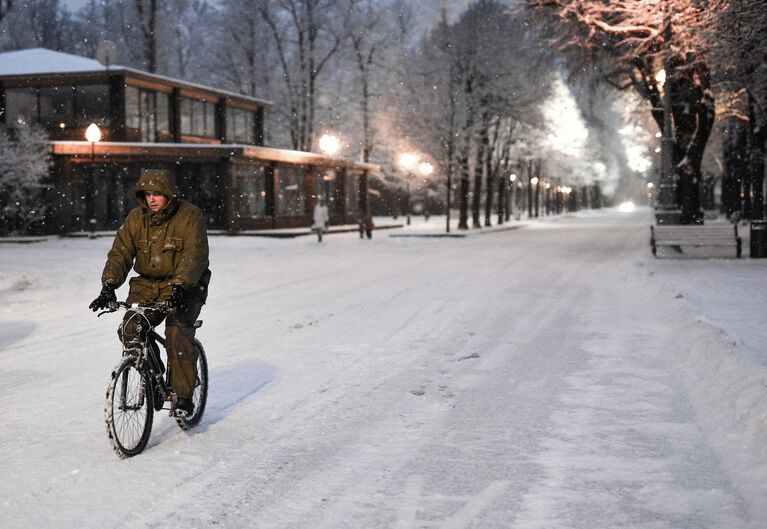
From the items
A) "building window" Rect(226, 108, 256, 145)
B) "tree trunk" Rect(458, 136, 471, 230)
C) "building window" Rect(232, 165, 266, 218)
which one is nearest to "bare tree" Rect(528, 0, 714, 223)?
"tree trunk" Rect(458, 136, 471, 230)

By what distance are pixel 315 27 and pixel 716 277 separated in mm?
39542

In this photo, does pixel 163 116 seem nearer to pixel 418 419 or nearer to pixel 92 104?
pixel 92 104

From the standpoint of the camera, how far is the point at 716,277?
49.5 feet

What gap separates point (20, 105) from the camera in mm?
38562

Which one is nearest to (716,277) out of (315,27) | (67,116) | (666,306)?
(666,306)

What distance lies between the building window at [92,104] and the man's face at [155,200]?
34.9 meters

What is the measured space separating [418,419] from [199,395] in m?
1.64

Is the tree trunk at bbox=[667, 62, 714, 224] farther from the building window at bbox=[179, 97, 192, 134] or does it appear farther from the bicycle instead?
the building window at bbox=[179, 97, 192, 134]

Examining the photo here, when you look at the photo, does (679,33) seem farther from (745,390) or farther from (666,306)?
(745,390)

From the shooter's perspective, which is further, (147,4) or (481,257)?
(147,4)

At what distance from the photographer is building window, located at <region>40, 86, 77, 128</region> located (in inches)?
1492

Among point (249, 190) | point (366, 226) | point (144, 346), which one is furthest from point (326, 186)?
point (144, 346)

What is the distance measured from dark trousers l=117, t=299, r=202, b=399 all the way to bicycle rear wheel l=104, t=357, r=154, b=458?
24 cm

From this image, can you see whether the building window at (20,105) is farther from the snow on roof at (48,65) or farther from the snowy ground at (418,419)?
the snowy ground at (418,419)
